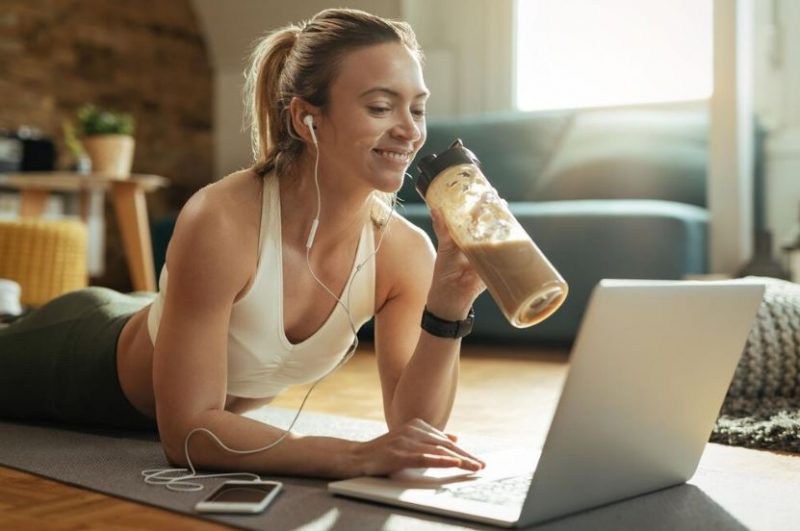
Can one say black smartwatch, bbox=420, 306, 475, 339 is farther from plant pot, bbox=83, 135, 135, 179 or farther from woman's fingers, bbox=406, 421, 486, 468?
plant pot, bbox=83, 135, 135, 179

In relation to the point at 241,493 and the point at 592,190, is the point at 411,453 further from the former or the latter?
the point at 592,190

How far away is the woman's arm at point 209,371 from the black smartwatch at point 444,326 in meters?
0.17

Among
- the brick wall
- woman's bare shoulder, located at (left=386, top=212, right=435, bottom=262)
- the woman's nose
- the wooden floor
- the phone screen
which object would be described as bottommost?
the wooden floor

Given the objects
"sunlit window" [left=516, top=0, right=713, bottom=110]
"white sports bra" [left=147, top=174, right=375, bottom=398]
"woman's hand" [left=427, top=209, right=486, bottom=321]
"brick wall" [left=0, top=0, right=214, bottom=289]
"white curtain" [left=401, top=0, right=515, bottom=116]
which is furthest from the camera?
"brick wall" [left=0, top=0, right=214, bottom=289]

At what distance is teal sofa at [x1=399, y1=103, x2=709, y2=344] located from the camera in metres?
2.98

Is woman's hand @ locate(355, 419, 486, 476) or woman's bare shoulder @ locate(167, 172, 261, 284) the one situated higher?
woman's bare shoulder @ locate(167, 172, 261, 284)

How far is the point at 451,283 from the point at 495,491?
0.85 feet

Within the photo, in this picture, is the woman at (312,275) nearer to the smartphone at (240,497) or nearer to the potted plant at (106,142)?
the smartphone at (240,497)

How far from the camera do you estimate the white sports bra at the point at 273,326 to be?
130 centimetres

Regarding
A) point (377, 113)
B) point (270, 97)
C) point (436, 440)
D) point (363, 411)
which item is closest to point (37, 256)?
point (363, 411)

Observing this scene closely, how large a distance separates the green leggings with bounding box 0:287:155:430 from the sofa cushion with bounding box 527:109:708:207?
2.23 m

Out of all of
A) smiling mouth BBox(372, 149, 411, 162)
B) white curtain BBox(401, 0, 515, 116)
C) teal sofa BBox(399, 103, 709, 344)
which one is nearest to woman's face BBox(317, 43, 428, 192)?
smiling mouth BBox(372, 149, 411, 162)

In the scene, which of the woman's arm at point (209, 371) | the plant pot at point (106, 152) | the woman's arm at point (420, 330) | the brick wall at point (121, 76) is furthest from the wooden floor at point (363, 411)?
the brick wall at point (121, 76)

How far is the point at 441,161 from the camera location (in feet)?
3.66
